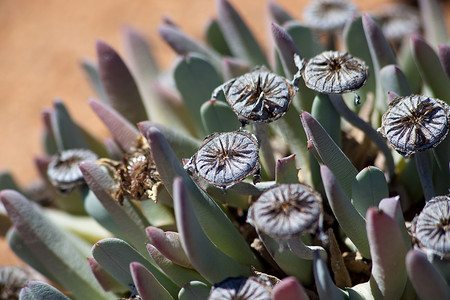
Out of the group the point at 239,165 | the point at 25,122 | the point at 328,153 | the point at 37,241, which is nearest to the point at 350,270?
the point at 328,153

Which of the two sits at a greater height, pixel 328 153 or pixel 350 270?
pixel 328 153

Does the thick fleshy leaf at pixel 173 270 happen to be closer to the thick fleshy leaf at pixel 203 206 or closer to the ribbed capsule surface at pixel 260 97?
the thick fleshy leaf at pixel 203 206

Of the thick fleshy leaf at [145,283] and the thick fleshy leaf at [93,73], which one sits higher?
the thick fleshy leaf at [93,73]

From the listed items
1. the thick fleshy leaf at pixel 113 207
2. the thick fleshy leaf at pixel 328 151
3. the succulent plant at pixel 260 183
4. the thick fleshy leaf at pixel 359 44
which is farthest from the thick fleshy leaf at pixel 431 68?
the thick fleshy leaf at pixel 113 207

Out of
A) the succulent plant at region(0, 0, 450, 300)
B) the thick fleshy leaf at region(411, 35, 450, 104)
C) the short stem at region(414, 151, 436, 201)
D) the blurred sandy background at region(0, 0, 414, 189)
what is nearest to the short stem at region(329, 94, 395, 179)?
the succulent plant at region(0, 0, 450, 300)

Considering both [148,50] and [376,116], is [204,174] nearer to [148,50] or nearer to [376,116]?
[376,116]

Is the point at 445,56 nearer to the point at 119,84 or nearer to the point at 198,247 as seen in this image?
the point at 198,247
